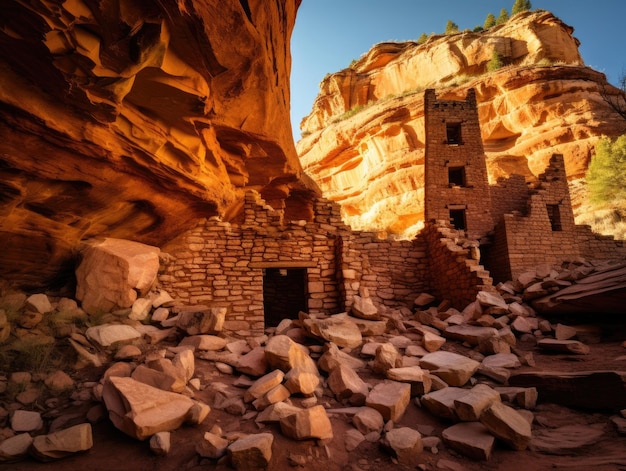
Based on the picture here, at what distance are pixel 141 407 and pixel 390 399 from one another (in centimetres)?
230

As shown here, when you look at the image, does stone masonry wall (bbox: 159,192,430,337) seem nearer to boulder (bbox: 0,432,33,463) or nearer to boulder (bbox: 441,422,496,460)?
boulder (bbox: 0,432,33,463)

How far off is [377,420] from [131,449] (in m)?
2.13

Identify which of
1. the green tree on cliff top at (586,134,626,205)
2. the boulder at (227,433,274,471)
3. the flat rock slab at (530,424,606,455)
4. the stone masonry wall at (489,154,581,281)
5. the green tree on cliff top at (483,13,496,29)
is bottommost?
the flat rock slab at (530,424,606,455)

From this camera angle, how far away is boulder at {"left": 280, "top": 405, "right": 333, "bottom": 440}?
279 centimetres

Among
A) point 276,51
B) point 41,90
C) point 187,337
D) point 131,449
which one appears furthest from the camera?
point 276,51

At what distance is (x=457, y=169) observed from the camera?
11.5 m

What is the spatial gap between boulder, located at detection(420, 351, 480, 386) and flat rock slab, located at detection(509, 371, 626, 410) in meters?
0.58

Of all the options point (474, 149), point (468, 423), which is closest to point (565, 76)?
point (474, 149)

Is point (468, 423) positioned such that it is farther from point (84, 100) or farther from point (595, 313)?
point (84, 100)

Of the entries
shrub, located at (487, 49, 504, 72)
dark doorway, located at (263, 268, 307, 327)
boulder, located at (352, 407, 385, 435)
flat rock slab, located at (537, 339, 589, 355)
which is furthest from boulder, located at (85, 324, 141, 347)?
shrub, located at (487, 49, 504, 72)

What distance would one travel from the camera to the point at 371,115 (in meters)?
21.6

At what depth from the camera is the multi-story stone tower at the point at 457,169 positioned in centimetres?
1041

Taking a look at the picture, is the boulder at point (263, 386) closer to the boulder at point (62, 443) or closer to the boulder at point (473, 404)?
the boulder at point (62, 443)

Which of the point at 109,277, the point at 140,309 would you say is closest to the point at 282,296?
the point at 140,309
